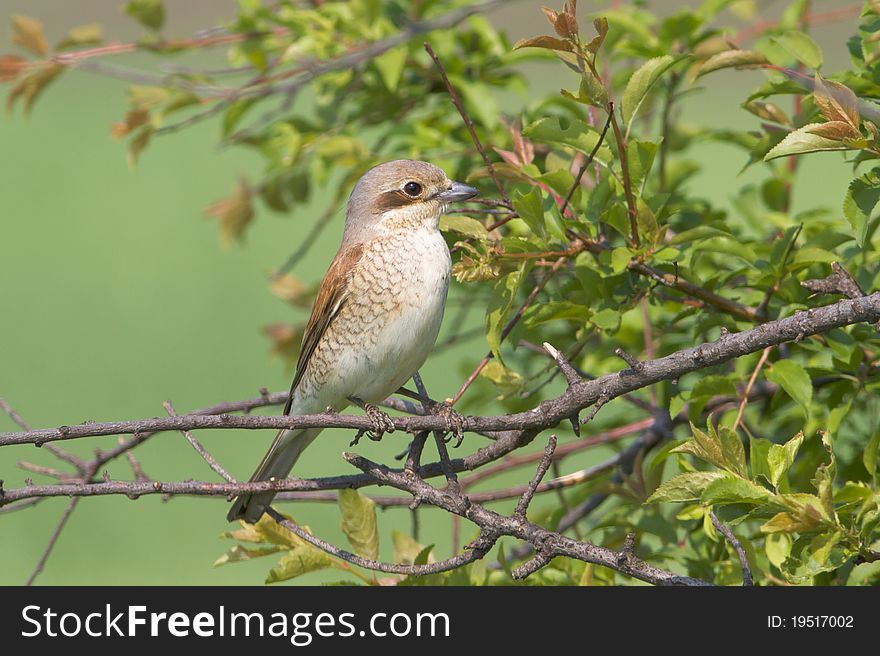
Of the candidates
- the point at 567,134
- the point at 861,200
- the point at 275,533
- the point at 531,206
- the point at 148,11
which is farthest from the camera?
the point at 148,11

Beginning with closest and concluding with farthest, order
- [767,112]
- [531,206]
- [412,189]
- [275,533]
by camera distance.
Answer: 1. [531,206]
2. [275,533]
3. [767,112]
4. [412,189]

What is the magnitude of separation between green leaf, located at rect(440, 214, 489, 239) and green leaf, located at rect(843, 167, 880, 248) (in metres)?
0.88

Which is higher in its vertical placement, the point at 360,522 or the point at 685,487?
the point at 360,522

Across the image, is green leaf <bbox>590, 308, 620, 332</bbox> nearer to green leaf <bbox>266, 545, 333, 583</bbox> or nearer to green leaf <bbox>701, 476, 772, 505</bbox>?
green leaf <bbox>701, 476, 772, 505</bbox>

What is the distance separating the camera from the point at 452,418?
2740mm

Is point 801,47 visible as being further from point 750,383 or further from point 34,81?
point 34,81

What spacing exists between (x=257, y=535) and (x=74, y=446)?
6.59 meters

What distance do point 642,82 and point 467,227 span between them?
57 centimetres

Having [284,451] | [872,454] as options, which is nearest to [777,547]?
[872,454]

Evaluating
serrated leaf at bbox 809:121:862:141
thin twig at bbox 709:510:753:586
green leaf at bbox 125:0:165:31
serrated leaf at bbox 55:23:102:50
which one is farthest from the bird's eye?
thin twig at bbox 709:510:753:586

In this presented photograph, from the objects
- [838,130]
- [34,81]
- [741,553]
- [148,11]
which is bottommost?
[741,553]

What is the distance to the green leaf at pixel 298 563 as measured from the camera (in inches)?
109

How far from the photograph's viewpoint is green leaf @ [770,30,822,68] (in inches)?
114

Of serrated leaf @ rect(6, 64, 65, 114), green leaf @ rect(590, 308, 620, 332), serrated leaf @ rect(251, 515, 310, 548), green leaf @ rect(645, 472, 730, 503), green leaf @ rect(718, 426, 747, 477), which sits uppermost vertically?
serrated leaf @ rect(6, 64, 65, 114)
